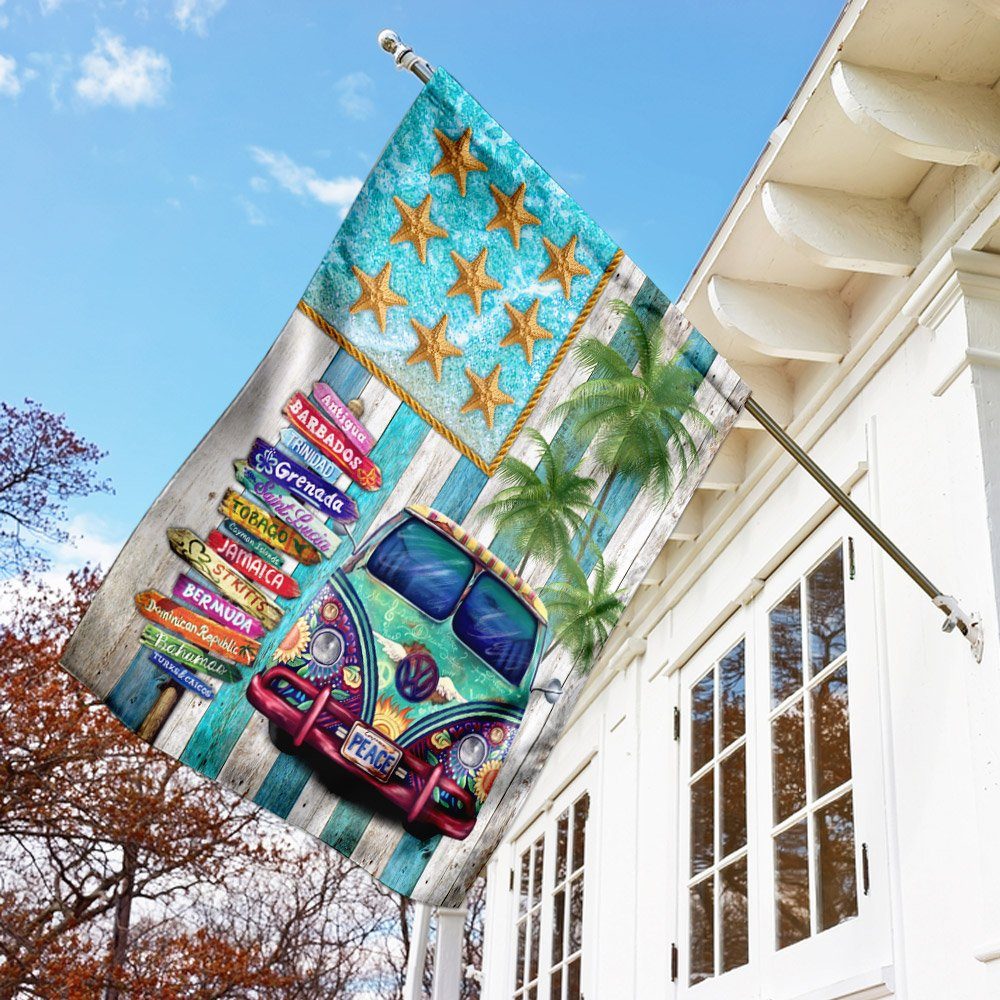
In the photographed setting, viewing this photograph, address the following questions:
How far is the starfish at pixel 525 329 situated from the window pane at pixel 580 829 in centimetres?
362

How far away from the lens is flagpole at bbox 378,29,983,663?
8.72 ft

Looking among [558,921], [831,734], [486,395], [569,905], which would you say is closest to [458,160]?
[486,395]

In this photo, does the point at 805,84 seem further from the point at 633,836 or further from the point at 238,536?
the point at 633,836

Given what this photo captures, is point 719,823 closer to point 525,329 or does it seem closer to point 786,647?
point 786,647

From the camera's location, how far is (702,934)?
4.12m

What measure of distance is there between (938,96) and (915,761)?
166cm

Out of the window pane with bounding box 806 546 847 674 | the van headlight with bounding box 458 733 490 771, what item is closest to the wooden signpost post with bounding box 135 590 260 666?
the van headlight with bounding box 458 733 490 771

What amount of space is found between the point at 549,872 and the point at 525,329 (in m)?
4.34

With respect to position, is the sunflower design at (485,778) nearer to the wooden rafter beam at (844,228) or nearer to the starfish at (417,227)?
the starfish at (417,227)

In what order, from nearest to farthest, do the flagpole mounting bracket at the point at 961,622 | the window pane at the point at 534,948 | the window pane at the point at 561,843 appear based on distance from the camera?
1. the flagpole mounting bracket at the point at 961,622
2. the window pane at the point at 561,843
3. the window pane at the point at 534,948

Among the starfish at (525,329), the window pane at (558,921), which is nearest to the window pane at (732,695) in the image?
the starfish at (525,329)

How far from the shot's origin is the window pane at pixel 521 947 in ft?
21.8

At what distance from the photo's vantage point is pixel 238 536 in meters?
2.78

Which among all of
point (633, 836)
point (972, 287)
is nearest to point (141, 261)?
point (633, 836)
